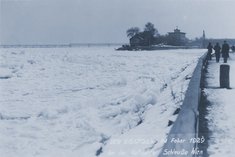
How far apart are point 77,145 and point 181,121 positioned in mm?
3421

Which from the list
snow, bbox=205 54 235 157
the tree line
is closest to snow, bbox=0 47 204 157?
snow, bbox=205 54 235 157

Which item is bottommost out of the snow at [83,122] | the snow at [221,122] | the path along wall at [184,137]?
the snow at [83,122]

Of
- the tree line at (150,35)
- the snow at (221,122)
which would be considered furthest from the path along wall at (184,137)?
the tree line at (150,35)

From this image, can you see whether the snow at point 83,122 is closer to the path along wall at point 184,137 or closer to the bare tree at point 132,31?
the path along wall at point 184,137

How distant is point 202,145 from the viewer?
5355 millimetres

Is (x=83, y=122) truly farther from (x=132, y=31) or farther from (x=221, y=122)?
(x=132, y=31)

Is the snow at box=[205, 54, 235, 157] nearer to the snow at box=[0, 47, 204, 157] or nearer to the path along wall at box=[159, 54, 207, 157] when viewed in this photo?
the path along wall at box=[159, 54, 207, 157]

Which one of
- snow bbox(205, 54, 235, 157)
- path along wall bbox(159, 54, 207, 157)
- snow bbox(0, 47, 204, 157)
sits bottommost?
snow bbox(0, 47, 204, 157)

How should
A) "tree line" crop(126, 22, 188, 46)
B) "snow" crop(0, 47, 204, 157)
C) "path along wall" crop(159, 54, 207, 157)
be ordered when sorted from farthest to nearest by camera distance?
"tree line" crop(126, 22, 188, 46), "snow" crop(0, 47, 204, 157), "path along wall" crop(159, 54, 207, 157)

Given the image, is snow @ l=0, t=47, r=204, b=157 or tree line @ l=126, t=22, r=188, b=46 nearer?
snow @ l=0, t=47, r=204, b=157

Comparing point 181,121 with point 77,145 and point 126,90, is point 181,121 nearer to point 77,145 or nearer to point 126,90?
point 77,145

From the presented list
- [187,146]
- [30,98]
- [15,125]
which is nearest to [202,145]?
[187,146]

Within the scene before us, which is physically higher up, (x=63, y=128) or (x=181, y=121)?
(x=181, y=121)

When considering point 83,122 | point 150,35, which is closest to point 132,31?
point 150,35
